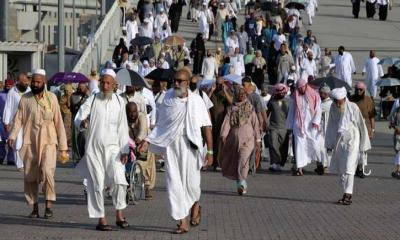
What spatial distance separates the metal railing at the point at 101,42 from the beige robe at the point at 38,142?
67.4ft

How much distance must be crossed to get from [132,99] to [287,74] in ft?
60.4

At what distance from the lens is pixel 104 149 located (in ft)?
50.4

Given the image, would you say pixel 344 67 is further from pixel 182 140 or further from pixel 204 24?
pixel 182 140

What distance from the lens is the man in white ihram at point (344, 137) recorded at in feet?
Answer: 62.4

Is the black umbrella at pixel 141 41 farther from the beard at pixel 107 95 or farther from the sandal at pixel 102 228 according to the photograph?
the sandal at pixel 102 228

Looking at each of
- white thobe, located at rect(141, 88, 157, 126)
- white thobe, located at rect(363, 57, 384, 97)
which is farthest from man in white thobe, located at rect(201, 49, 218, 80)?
white thobe, located at rect(141, 88, 157, 126)

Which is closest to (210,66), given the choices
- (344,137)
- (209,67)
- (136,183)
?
(209,67)

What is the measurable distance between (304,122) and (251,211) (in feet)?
21.6

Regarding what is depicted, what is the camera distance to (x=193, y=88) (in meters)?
22.9

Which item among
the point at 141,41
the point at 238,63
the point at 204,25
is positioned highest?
the point at 204,25

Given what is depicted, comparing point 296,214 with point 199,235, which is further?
point 296,214

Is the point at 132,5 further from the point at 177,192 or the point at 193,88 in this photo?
the point at 177,192

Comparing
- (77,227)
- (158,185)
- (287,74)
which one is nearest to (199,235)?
(77,227)

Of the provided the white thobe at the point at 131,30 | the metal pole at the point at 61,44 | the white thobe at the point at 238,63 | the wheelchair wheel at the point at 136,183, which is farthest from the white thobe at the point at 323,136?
the white thobe at the point at 131,30
